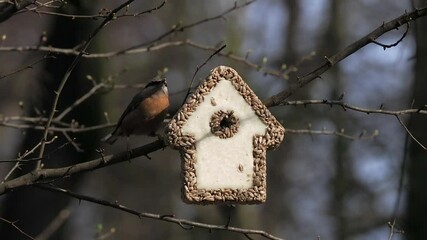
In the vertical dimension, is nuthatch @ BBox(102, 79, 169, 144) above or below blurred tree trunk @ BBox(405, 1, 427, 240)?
below

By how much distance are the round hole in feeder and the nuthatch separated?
0.82 m

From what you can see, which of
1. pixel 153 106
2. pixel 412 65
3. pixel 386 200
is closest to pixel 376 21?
pixel 386 200

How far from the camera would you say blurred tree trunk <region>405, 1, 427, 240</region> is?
249 inches

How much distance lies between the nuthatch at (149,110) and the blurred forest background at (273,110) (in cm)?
234

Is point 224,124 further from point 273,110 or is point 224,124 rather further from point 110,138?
point 273,110

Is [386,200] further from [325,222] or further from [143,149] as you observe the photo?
[143,149]

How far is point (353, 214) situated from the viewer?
37.0 ft

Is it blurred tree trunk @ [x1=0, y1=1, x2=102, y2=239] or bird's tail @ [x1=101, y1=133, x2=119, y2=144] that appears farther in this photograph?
blurred tree trunk @ [x1=0, y1=1, x2=102, y2=239]

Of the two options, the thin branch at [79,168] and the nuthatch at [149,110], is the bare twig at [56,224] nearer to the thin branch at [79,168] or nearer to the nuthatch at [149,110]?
the nuthatch at [149,110]

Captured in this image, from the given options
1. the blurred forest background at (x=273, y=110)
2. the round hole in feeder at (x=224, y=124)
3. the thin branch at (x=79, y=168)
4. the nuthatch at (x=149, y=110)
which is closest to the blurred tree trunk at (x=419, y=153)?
the blurred forest background at (x=273, y=110)

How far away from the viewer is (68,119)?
704 centimetres

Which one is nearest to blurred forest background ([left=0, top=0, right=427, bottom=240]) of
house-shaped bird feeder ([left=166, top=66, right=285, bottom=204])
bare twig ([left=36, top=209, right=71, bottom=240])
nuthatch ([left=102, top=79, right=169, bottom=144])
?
bare twig ([left=36, top=209, right=71, bottom=240])

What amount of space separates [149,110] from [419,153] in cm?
302

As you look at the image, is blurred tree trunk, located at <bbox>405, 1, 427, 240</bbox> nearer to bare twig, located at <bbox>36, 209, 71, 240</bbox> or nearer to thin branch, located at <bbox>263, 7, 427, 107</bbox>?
bare twig, located at <bbox>36, 209, 71, 240</bbox>
